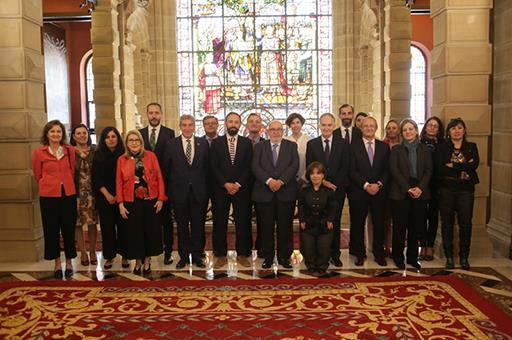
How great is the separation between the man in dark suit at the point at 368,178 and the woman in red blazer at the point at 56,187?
298 centimetres

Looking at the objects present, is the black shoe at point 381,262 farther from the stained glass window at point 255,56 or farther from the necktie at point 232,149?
the stained glass window at point 255,56

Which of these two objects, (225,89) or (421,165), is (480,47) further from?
(225,89)

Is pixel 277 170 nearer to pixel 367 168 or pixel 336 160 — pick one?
pixel 336 160

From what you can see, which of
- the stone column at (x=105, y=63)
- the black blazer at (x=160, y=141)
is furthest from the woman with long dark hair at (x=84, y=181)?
the stone column at (x=105, y=63)

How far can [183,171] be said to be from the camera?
19.7ft

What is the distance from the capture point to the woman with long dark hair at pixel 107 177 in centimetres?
590

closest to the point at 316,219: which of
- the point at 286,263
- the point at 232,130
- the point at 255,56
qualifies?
the point at 286,263

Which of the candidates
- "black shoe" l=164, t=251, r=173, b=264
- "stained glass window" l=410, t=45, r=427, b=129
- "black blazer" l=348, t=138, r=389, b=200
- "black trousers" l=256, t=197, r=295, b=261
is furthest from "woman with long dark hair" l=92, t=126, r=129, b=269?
"stained glass window" l=410, t=45, r=427, b=129

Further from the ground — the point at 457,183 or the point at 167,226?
the point at 457,183

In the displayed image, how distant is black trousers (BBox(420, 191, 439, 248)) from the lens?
6.19 m

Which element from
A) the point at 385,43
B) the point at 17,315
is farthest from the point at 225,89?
the point at 17,315

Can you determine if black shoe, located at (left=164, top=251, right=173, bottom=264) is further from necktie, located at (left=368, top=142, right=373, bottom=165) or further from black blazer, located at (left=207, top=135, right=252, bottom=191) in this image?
necktie, located at (left=368, top=142, right=373, bottom=165)

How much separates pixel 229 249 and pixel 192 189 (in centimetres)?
138

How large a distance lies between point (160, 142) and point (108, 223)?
1.05 m
